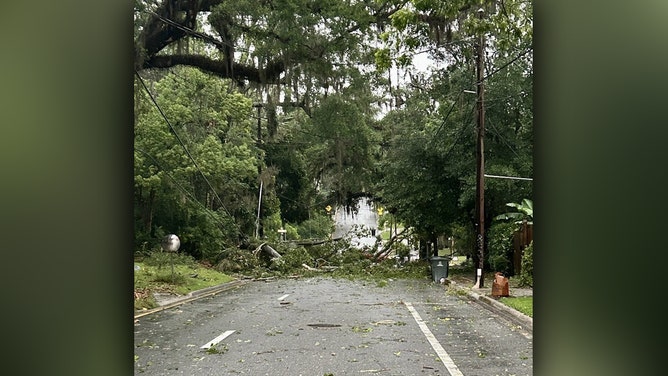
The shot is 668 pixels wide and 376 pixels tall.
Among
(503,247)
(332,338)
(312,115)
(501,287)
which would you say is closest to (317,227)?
(503,247)

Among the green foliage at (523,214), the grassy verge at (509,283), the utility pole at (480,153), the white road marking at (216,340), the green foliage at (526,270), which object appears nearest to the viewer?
the white road marking at (216,340)

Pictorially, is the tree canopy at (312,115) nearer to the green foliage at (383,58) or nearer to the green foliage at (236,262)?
the green foliage at (383,58)

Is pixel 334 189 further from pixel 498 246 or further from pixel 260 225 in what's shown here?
pixel 498 246

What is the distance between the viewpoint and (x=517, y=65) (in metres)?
14.5

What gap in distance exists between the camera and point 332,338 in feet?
23.5

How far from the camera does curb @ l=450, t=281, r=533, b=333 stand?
→ 7.34m

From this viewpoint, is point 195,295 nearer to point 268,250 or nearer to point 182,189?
point 182,189

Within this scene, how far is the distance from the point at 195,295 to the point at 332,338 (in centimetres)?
530

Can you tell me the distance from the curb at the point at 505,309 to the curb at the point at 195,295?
5404 millimetres

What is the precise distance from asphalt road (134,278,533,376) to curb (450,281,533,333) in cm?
16

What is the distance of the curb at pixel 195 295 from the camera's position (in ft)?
31.0

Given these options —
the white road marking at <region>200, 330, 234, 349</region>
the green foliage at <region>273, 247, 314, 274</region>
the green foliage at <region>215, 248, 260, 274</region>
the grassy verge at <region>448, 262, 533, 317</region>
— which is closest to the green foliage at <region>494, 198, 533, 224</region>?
the grassy verge at <region>448, 262, 533, 317</region>

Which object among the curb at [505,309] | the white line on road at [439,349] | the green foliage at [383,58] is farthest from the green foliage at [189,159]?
the green foliage at [383,58]
